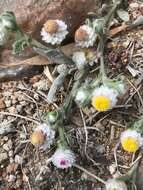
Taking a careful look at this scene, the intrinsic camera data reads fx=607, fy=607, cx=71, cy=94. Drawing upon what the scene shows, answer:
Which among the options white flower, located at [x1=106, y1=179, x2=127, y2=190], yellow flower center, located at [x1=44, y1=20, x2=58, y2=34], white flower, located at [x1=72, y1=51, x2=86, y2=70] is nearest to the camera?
white flower, located at [x1=106, y1=179, x2=127, y2=190]

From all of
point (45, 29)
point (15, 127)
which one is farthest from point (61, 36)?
point (15, 127)

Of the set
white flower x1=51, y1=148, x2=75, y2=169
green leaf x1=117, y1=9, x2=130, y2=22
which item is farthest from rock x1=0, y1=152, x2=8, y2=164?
green leaf x1=117, y1=9, x2=130, y2=22

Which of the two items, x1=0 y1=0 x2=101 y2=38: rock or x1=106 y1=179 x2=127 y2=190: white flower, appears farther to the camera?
x1=0 y1=0 x2=101 y2=38: rock

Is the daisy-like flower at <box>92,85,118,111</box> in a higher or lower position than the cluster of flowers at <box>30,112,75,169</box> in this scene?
higher

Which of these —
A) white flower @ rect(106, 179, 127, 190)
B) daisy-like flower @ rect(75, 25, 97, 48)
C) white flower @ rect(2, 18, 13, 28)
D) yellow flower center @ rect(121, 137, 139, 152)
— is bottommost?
white flower @ rect(106, 179, 127, 190)

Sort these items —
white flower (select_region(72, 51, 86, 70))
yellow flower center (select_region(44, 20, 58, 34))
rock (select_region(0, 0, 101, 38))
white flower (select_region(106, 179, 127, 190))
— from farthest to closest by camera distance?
rock (select_region(0, 0, 101, 38)) < white flower (select_region(72, 51, 86, 70)) < yellow flower center (select_region(44, 20, 58, 34)) < white flower (select_region(106, 179, 127, 190))

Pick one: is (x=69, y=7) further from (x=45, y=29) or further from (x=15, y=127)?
(x=15, y=127)

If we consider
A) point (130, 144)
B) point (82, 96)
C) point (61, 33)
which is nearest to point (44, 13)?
point (61, 33)

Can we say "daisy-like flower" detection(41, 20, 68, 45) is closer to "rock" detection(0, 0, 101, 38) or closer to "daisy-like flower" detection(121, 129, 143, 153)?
"rock" detection(0, 0, 101, 38)
